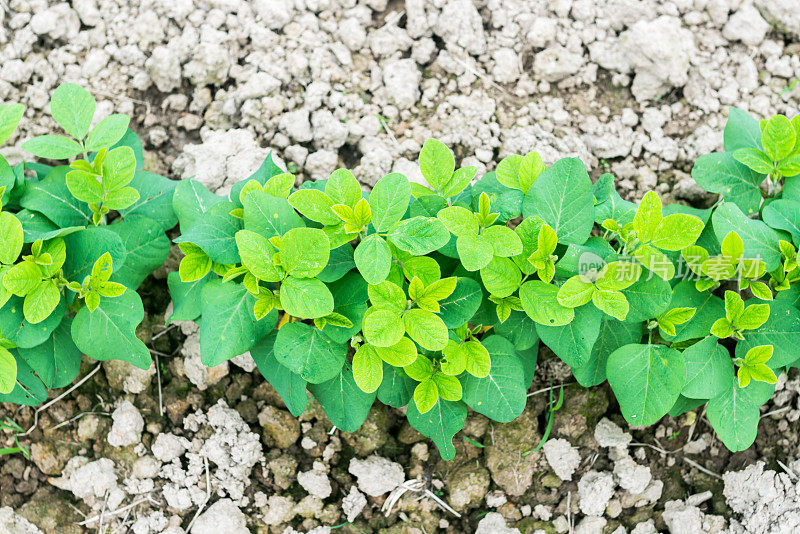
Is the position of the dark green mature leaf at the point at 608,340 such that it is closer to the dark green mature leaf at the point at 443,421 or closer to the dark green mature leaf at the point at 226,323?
the dark green mature leaf at the point at 443,421

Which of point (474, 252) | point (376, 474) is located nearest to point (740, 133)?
point (474, 252)

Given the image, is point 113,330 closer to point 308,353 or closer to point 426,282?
point 308,353

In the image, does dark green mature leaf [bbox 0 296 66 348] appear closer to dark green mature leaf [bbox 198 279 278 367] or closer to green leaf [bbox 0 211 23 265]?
green leaf [bbox 0 211 23 265]

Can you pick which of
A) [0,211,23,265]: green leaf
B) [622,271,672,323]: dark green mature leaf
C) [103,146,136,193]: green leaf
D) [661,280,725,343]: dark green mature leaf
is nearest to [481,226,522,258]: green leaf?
[622,271,672,323]: dark green mature leaf

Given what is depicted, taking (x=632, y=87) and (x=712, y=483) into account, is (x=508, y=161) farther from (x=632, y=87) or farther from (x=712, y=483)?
(x=712, y=483)

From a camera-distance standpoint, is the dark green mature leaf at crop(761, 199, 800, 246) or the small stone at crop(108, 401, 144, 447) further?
the small stone at crop(108, 401, 144, 447)

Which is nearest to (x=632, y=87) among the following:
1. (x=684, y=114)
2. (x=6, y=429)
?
(x=684, y=114)
